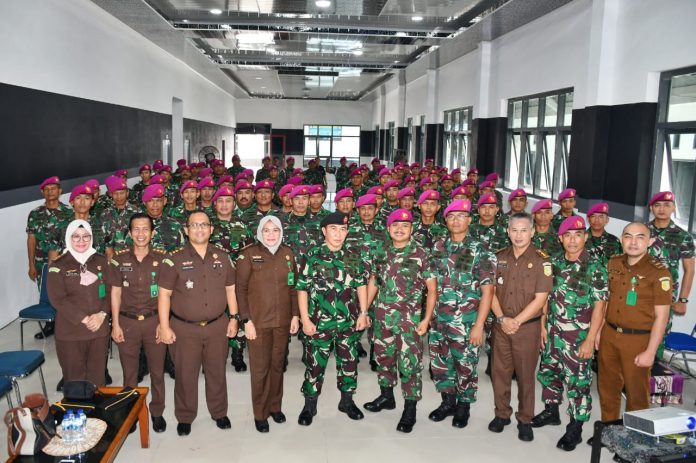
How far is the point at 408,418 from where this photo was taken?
13.9ft

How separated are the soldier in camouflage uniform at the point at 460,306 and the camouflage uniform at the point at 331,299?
2.02ft

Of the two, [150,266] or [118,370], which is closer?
[150,266]

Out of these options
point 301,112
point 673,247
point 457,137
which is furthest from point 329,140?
point 673,247

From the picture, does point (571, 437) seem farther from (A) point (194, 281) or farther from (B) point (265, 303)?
(A) point (194, 281)

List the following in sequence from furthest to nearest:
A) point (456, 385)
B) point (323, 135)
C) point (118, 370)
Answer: point (323, 135) → point (118, 370) → point (456, 385)

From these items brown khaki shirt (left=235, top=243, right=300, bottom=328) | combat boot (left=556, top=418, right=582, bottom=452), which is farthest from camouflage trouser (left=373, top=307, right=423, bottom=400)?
combat boot (left=556, top=418, right=582, bottom=452)

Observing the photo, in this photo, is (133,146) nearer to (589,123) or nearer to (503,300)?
(589,123)

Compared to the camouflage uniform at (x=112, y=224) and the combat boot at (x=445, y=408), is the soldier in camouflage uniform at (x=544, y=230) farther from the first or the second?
the camouflage uniform at (x=112, y=224)

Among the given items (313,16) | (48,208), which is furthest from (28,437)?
(313,16)

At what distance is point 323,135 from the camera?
3033 centimetres

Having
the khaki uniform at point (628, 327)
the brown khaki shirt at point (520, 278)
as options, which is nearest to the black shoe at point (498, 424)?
the khaki uniform at point (628, 327)

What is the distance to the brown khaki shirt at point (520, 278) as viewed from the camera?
3.88m

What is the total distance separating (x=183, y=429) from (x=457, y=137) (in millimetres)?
11414

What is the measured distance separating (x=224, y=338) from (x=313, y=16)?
21.6 feet
